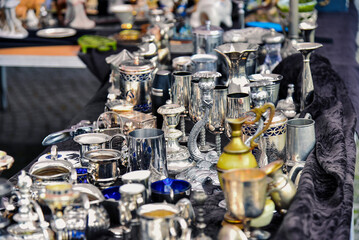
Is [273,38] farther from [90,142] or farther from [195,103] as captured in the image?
[90,142]

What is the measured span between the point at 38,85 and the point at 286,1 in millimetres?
2811

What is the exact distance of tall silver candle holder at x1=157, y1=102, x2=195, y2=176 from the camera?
1.35 m

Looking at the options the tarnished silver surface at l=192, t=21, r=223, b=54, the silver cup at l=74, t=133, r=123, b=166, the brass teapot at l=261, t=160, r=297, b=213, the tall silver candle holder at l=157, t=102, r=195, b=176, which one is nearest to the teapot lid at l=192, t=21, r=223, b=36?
the tarnished silver surface at l=192, t=21, r=223, b=54

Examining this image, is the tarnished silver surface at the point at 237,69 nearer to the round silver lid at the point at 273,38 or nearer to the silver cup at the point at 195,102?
the silver cup at the point at 195,102

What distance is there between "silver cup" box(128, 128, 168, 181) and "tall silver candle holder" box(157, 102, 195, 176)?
0.12m

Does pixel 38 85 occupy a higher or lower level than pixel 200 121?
lower

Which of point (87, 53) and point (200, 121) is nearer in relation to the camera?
point (200, 121)

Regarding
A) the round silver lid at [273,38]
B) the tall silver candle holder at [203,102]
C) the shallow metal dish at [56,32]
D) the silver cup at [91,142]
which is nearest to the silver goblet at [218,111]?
the tall silver candle holder at [203,102]

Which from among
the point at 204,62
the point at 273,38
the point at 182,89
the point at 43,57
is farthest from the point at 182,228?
the point at 43,57

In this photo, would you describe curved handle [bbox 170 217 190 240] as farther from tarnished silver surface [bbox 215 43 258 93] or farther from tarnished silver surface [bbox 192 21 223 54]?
tarnished silver surface [bbox 192 21 223 54]

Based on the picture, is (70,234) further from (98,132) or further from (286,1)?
(286,1)

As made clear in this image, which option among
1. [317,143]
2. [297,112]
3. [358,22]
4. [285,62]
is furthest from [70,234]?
[358,22]

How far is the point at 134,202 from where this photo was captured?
100 cm

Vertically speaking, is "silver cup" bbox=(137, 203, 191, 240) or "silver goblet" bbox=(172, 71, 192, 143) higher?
"silver goblet" bbox=(172, 71, 192, 143)
